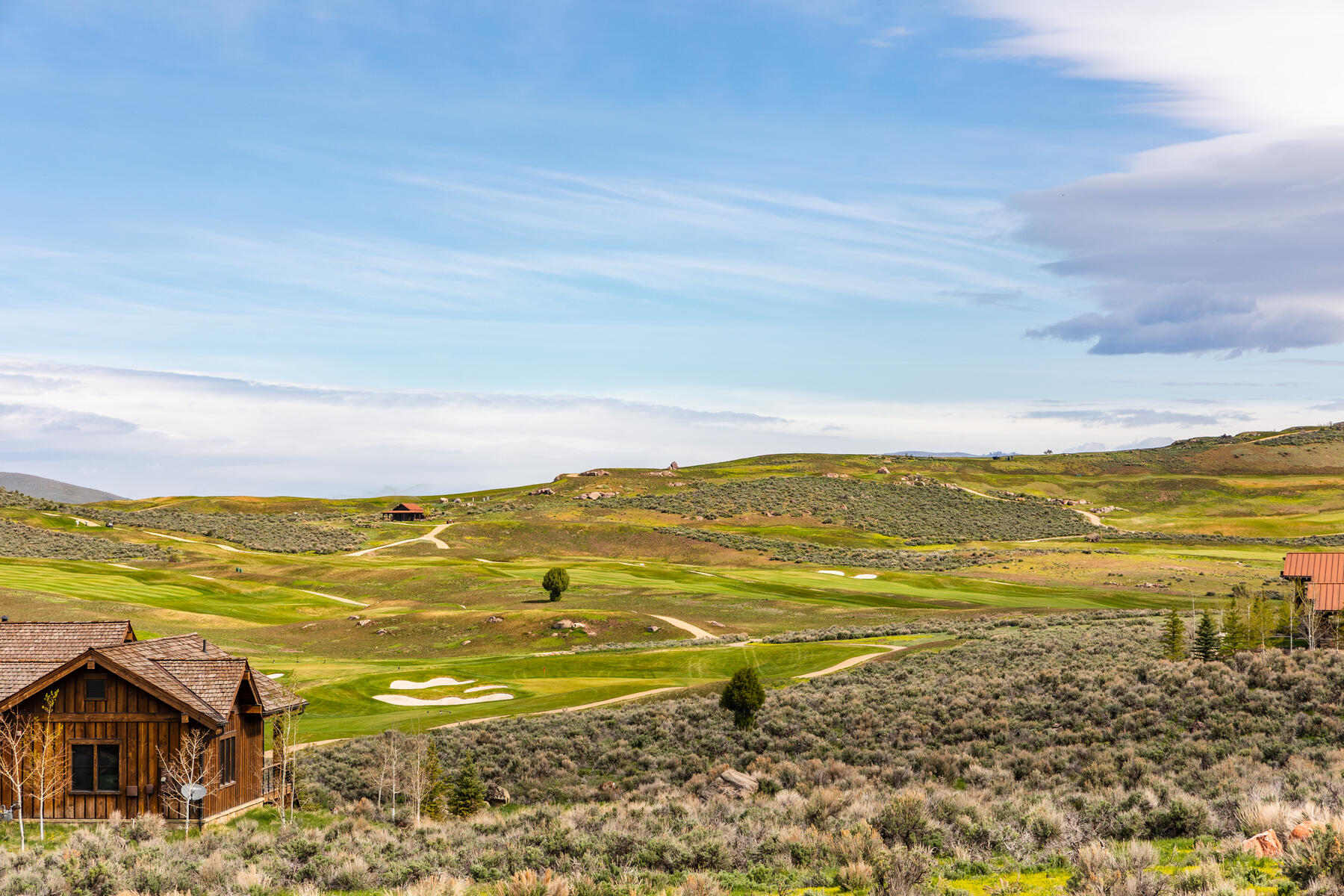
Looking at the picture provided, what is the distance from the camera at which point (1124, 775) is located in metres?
22.0

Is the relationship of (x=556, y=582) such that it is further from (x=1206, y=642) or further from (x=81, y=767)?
(x=81, y=767)

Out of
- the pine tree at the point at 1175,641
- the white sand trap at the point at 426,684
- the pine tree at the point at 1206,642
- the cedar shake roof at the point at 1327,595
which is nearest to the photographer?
the pine tree at the point at 1206,642

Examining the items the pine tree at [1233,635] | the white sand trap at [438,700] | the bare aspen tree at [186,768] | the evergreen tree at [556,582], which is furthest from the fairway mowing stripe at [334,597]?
the pine tree at [1233,635]

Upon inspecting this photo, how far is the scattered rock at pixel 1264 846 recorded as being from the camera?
12273 mm

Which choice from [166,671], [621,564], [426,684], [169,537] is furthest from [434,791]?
[169,537]

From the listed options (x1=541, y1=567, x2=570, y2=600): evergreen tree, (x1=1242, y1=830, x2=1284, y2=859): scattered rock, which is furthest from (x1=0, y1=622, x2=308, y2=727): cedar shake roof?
(x1=541, y1=567, x2=570, y2=600): evergreen tree

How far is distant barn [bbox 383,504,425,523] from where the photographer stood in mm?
156500

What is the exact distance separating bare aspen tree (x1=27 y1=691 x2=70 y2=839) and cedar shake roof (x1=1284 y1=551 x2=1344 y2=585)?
44451 millimetres

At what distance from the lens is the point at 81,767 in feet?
72.8

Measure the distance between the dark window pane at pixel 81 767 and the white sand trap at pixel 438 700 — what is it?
19.2m

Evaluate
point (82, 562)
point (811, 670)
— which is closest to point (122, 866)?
point (811, 670)

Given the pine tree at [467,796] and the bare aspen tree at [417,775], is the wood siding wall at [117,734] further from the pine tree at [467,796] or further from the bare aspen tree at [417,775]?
the pine tree at [467,796]

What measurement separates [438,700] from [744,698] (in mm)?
17637

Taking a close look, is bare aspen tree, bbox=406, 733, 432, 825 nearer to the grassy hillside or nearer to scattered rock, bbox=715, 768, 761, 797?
scattered rock, bbox=715, 768, 761, 797
